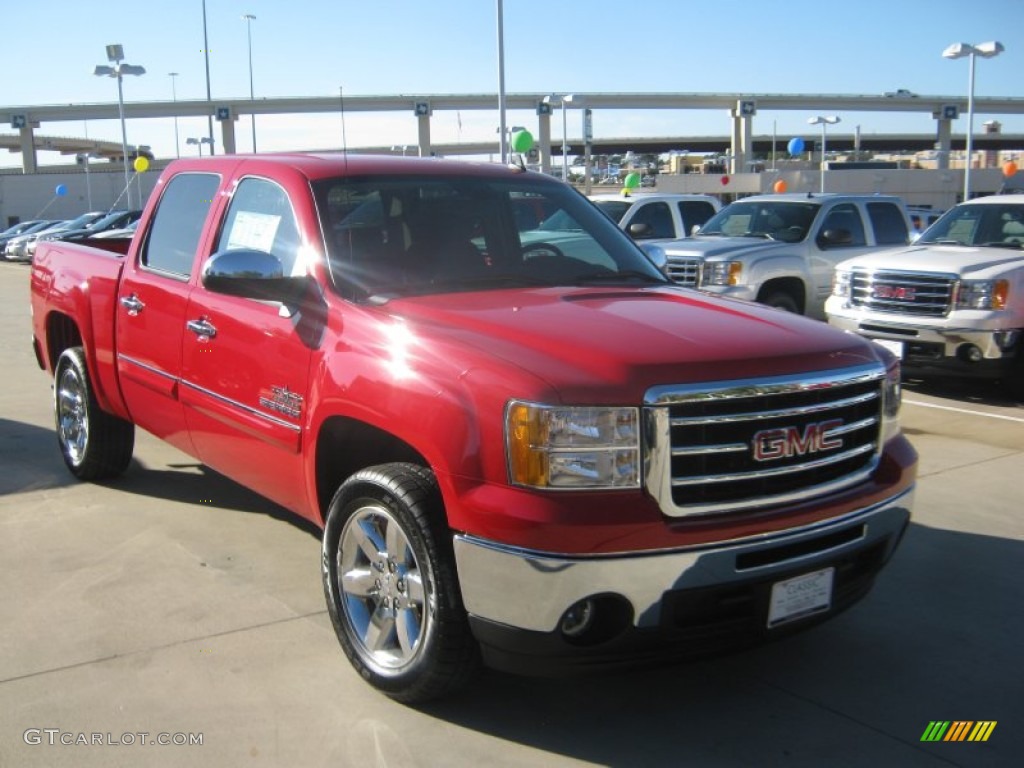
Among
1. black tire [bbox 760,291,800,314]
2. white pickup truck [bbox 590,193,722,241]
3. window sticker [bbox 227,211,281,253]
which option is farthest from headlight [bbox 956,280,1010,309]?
window sticker [bbox 227,211,281,253]

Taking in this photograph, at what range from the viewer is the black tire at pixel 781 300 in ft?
38.9

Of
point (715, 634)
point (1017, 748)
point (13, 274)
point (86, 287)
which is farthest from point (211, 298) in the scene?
point (13, 274)

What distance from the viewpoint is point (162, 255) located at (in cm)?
534

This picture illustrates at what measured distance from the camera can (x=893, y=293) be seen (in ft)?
31.9

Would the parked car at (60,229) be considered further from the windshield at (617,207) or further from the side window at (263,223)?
the side window at (263,223)

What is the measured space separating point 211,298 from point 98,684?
1.73 meters

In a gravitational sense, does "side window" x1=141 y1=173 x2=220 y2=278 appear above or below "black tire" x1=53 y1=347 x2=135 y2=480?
above

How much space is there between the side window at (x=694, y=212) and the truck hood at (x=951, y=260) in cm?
492

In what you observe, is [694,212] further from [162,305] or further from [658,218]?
[162,305]

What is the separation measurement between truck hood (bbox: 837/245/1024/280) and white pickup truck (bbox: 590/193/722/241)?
469 centimetres

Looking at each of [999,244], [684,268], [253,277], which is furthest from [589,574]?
[684,268]

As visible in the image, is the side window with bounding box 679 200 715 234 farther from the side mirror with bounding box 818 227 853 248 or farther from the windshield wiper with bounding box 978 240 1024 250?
the windshield wiper with bounding box 978 240 1024 250

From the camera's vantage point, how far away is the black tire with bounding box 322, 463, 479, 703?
3.31m

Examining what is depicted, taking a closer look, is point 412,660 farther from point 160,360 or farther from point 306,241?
point 160,360
